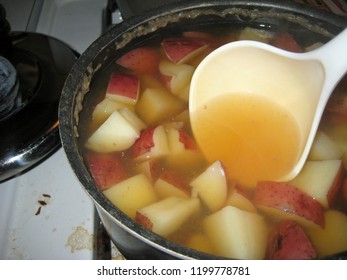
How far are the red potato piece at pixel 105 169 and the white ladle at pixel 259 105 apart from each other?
0.22 m

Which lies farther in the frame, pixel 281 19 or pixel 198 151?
pixel 281 19

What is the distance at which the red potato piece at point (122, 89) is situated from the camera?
3.43ft

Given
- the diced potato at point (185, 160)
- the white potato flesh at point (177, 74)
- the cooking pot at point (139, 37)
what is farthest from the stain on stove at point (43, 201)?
the white potato flesh at point (177, 74)

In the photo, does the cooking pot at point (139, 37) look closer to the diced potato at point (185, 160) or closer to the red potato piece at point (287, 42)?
the red potato piece at point (287, 42)

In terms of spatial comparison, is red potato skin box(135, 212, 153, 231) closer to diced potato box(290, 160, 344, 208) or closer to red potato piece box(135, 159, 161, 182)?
red potato piece box(135, 159, 161, 182)

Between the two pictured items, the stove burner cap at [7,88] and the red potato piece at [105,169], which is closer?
the red potato piece at [105,169]

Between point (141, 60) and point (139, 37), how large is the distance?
0.08 m

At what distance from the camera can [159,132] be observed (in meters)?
0.97

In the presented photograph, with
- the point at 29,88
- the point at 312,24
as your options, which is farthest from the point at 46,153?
the point at 312,24

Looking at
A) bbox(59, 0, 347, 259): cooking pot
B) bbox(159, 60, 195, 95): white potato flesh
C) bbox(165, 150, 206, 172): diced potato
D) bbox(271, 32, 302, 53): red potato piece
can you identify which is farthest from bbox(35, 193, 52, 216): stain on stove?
bbox(271, 32, 302, 53): red potato piece

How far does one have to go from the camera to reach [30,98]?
118 cm
